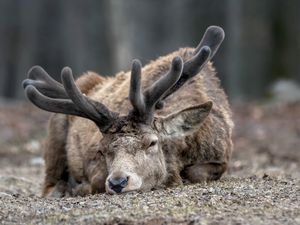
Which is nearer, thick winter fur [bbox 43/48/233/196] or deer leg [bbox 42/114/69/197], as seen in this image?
thick winter fur [bbox 43/48/233/196]

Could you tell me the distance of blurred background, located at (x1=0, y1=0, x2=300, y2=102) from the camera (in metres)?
30.0

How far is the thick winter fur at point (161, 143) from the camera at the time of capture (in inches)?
416

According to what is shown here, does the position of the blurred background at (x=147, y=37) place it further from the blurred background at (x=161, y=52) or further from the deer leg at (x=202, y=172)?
the deer leg at (x=202, y=172)

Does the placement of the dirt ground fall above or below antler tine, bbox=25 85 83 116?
below

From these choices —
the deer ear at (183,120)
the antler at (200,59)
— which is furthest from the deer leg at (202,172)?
the antler at (200,59)

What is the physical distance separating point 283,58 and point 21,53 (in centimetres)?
2584

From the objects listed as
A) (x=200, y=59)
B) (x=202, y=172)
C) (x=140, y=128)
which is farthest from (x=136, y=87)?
(x=202, y=172)

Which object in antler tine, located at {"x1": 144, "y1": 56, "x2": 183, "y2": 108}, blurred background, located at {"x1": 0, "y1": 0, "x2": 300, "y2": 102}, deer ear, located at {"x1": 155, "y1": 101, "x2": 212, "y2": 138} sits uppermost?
antler tine, located at {"x1": 144, "y1": 56, "x2": 183, "y2": 108}

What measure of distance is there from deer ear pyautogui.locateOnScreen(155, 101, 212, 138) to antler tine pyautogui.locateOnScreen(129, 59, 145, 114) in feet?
1.60

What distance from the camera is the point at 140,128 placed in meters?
10.0

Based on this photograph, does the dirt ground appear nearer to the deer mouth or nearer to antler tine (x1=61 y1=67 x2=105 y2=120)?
the deer mouth

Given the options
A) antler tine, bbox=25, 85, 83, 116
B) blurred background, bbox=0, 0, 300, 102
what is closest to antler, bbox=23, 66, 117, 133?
antler tine, bbox=25, 85, 83, 116

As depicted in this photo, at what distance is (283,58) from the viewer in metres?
29.7

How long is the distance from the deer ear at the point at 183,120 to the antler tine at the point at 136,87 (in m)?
0.49
